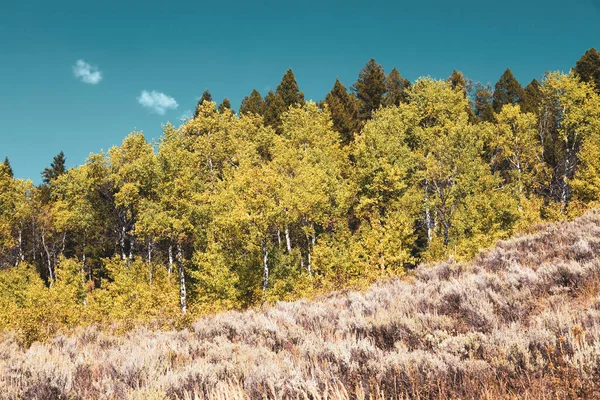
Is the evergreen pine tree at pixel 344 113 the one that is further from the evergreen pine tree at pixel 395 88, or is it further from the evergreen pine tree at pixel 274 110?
the evergreen pine tree at pixel 274 110

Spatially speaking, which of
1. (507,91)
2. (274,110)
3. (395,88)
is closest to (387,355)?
(274,110)

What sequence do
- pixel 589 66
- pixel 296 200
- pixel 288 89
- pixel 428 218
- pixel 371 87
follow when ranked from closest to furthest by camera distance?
pixel 296 200 → pixel 428 218 → pixel 589 66 → pixel 371 87 → pixel 288 89

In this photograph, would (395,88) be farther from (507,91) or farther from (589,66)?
(589,66)

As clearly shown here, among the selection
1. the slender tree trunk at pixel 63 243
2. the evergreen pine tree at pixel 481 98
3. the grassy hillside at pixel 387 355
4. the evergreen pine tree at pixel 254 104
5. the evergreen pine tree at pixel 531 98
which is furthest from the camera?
the evergreen pine tree at pixel 481 98

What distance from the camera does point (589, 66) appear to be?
47.9 metres

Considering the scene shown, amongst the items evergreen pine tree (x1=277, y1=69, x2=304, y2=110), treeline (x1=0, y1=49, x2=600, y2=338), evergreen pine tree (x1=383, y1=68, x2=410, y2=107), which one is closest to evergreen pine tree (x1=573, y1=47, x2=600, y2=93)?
treeline (x1=0, y1=49, x2=600, y2=338)

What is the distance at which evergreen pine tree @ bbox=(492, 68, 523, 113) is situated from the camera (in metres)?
57.7

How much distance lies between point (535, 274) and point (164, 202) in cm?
2956

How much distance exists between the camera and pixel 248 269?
3138 cm

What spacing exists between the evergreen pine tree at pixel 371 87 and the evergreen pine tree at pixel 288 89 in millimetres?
10501

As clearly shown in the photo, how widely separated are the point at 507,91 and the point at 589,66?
12.1m

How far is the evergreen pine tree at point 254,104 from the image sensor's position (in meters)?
59.5

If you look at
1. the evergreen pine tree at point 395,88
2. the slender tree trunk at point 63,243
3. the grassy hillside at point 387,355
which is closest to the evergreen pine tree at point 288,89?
the evergreen pine tree at point 395,88

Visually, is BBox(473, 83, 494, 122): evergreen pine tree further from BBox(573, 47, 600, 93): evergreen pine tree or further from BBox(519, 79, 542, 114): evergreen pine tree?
BBox(573, 47, 600, 93): evergreen pine tree
